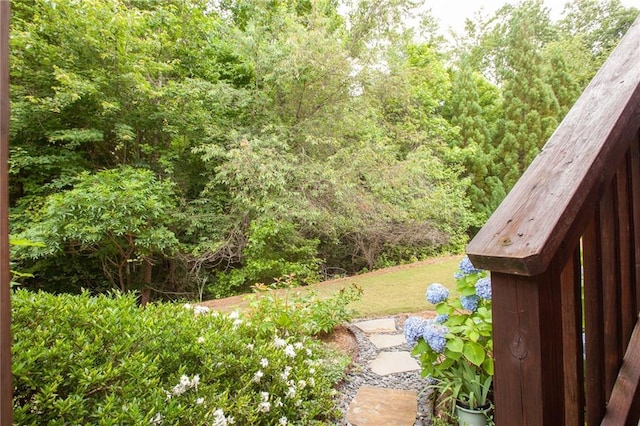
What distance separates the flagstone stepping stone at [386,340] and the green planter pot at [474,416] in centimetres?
116

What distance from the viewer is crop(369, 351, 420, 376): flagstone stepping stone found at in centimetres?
223

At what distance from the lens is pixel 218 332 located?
1.79 meters

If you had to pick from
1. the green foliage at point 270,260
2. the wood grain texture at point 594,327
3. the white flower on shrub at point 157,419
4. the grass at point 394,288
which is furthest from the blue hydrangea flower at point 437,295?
the green foliage at point 270,260

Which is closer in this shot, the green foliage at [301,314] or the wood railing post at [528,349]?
the wood railing post at [528,349]

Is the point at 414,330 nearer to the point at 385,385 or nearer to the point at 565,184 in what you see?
the point at 385,385

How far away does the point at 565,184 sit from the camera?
64 centimetres

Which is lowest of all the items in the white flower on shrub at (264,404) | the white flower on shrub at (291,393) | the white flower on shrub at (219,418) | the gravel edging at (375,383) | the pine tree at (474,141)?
the gravel edging at (375,383)

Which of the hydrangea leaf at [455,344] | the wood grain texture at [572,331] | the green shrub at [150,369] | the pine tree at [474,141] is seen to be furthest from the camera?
the pine tree at [474,141]

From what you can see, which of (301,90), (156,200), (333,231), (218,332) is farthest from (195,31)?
(218,332)

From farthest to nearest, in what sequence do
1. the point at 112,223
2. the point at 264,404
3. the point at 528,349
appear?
1. the point at 112,223
2. the point at 264,404
3. the point at 528,349

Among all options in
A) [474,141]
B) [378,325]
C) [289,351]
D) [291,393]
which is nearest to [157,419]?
[291,393]

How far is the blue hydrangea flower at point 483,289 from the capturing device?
4.92 feet

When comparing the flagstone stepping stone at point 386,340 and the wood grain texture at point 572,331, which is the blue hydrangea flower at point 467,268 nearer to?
the wood grain texture at point 572,331

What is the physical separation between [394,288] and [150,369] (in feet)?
12.2
